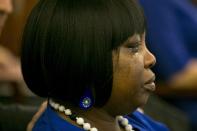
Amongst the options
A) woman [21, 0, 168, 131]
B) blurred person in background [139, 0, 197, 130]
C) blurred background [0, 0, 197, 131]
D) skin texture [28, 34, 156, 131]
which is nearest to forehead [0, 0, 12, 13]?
woman [21, 0, 168, 131]

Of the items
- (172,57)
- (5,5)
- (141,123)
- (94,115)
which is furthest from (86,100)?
(172,57)

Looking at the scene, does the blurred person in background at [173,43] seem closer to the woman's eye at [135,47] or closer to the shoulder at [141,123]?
the shoulder at [141,123]

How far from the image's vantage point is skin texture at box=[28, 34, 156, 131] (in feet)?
3.84

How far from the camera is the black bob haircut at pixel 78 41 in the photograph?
3.73 ft

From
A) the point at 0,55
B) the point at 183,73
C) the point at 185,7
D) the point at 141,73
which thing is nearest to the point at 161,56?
the point at 183,73

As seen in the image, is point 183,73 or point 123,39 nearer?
point 123,39

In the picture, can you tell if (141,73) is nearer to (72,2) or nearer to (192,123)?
(72,2)

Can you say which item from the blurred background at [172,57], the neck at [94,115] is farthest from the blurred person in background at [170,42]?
the neck at [94,115]

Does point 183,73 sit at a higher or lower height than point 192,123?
higher

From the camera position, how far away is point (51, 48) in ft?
3.78

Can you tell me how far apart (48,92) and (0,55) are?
105cm

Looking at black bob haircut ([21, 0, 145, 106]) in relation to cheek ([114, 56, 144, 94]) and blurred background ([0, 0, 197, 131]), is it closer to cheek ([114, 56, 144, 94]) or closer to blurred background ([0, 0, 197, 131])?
cheek ([114, 56, 144, 94])

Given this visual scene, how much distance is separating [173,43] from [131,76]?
0.98 metres

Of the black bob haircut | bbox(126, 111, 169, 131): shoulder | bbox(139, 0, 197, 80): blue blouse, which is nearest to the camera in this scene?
the black bob haircut
